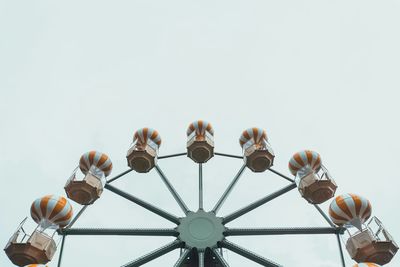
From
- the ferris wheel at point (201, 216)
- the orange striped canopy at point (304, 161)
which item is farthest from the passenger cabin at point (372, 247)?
the orange striped canopy at point (304, 161)

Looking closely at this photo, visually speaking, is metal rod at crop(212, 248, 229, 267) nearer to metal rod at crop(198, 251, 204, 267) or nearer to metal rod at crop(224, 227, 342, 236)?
metal rod at crop(198, 251, 204, 267)

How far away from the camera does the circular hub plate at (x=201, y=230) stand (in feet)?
40.0

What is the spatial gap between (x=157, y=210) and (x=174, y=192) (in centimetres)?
85

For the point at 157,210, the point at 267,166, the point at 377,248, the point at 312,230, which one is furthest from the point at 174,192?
the point at 377,248

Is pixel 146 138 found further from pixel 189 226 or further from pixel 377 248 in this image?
pixel 377 248

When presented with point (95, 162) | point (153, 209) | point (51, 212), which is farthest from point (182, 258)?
point (95, 162)

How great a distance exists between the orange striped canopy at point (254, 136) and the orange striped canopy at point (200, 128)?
1.01 m

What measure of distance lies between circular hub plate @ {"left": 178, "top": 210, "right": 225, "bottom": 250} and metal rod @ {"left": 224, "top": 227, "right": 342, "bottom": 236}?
0.30 meters

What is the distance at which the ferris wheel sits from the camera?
10992 millimetres

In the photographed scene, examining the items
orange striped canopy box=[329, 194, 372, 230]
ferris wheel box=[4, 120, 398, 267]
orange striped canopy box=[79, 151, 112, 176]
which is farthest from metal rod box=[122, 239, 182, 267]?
orange striped canopy box=[329, 194, 372, 230]

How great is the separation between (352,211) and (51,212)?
23.6 ft

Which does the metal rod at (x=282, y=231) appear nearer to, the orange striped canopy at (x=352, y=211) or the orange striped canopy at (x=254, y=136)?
the orange striped canopy at (x=352, y=211)

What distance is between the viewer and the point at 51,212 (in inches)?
464

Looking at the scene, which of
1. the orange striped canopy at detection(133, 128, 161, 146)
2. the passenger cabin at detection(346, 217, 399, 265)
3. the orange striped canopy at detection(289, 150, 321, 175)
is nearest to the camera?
the passenger cabin at detection(346, 217, 399, 265)
